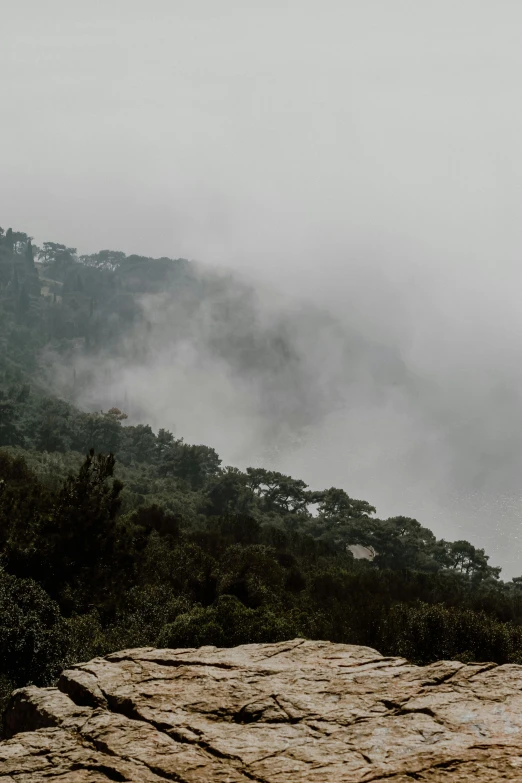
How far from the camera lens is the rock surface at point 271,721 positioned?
6.14 m

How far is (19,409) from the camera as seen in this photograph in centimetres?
11212

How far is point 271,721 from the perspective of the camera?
731cm

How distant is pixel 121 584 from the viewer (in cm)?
2945

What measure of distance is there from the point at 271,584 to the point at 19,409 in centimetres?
9054

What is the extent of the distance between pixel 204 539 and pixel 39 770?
4102cm

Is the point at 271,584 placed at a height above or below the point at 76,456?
below

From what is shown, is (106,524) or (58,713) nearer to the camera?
(58,713)

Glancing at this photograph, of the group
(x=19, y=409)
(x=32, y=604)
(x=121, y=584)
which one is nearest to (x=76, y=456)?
(x=19, y=409)

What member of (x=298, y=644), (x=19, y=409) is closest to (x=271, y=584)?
(x=298, y=644)

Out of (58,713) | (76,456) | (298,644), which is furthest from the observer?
(76,456)

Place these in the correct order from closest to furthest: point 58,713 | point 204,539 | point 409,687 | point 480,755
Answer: point 480,755
point 409,687
point 58,713
point 204,539

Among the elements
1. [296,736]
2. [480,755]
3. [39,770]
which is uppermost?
[480,755]

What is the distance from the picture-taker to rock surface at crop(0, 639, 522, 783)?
6141 mm

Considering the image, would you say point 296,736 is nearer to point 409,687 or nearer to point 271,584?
point 409,687
